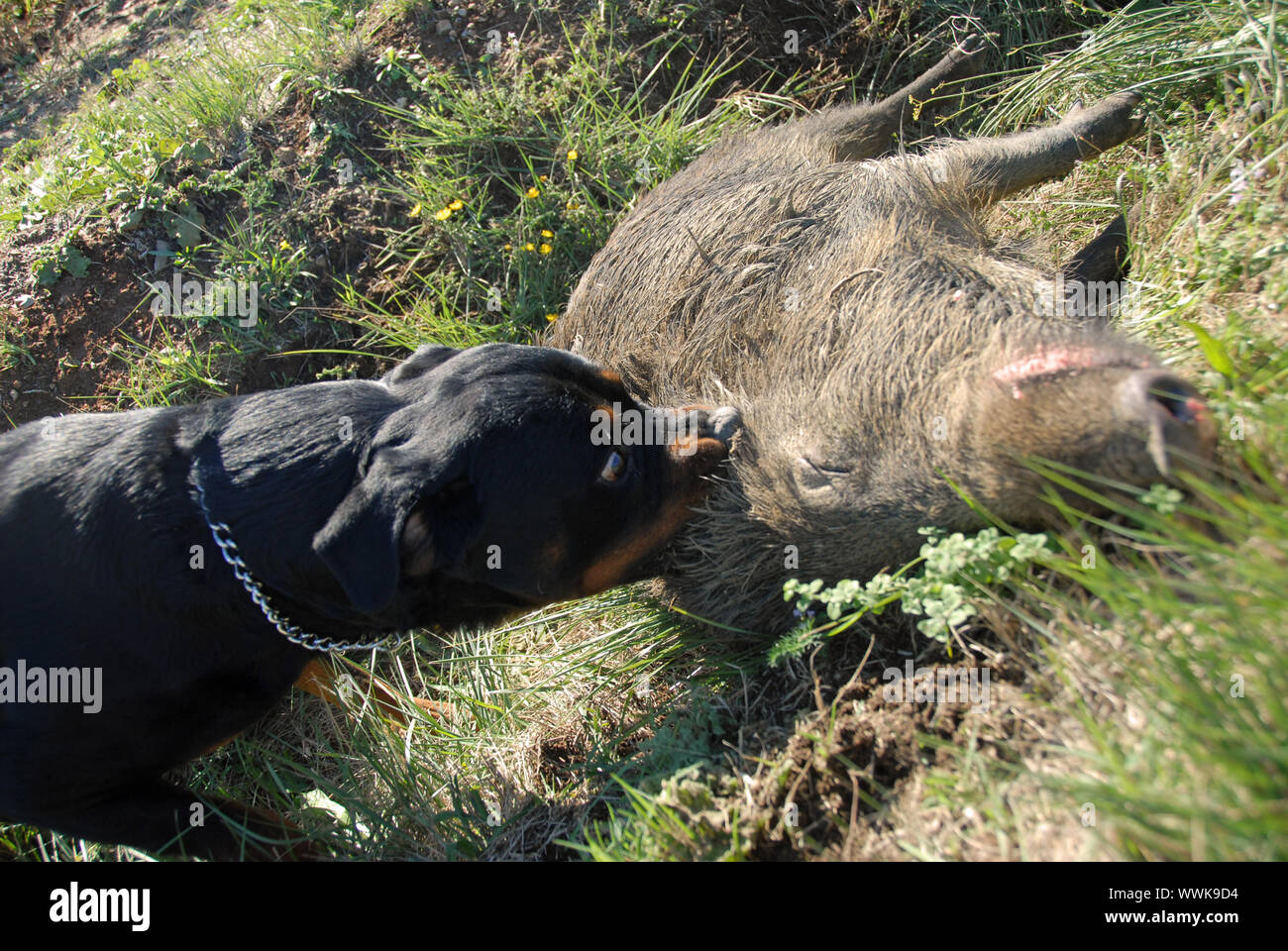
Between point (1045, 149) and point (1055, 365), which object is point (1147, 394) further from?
point (1045, 149)

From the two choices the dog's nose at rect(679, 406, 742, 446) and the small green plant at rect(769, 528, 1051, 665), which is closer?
the small green plant at rect(769, 528, 1051, 665)

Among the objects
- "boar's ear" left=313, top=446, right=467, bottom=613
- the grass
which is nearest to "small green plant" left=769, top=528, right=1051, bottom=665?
the grass

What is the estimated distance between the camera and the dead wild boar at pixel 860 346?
277 centimetres

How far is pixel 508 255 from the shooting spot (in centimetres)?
539

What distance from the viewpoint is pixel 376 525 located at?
3.09m

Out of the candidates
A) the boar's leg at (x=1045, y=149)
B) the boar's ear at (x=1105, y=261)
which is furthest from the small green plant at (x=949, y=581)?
the boar's leg at (x=1045, y=149)

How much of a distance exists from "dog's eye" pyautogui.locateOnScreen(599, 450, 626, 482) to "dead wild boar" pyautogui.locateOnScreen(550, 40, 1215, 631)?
0.41 metres

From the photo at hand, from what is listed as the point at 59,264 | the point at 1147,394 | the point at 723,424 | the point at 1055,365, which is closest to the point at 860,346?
the point at 723,424

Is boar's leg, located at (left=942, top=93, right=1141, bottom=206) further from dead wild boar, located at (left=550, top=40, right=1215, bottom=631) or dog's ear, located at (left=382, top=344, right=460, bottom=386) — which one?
dog's ear, located at (left=382, top=344, right=460, bottom=386)

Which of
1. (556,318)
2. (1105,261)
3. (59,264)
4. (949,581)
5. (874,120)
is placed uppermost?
(874,120)

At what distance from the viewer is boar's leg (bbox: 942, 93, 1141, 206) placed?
4238 millimetres

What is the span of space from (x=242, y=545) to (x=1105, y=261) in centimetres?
378

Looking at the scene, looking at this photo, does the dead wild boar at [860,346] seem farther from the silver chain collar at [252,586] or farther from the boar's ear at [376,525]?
the silver chain collar at [252,586]

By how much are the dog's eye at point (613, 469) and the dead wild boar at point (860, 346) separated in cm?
41
